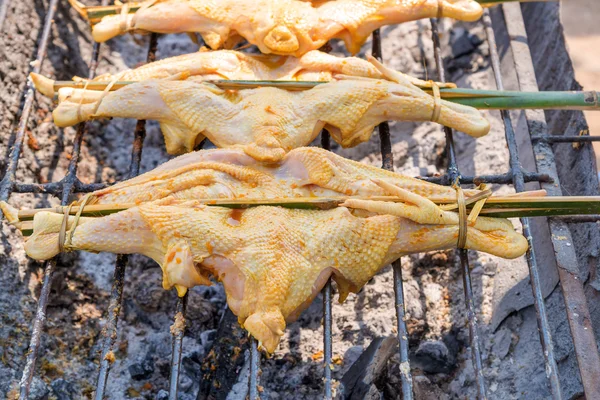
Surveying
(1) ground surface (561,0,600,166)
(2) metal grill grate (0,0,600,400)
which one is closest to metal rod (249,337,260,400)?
(2) metal grill grate (0,0,600,400)

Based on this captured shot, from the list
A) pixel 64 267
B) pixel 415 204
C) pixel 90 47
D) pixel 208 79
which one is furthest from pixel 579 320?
pixel 90 47

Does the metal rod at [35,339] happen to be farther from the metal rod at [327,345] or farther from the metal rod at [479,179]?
the metal rod at [479,179]

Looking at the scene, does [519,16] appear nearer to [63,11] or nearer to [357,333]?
[357,333]

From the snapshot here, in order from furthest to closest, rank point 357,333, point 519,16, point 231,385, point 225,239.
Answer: point 519,16 → point 357,333 → point 231,385 → point 225,239

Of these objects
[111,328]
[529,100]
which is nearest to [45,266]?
[111,328]

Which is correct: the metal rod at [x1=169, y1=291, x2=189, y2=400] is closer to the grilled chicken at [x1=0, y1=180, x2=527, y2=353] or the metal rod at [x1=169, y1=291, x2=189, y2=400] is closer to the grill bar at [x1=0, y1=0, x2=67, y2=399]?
the grilled chicken at [x1=0, y1=180, x2=527, y2=353]
